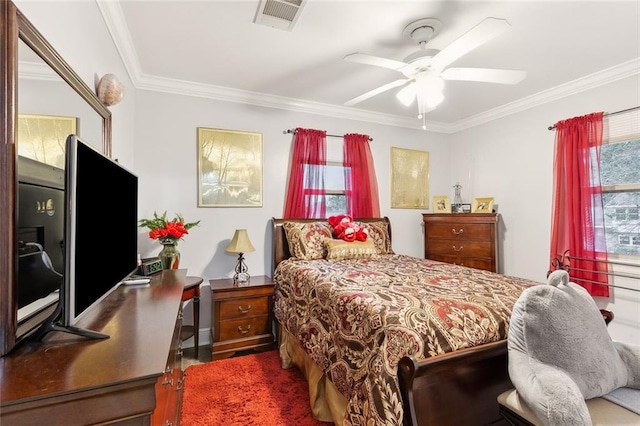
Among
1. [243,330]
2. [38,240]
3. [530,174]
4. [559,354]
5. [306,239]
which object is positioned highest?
[530,174]

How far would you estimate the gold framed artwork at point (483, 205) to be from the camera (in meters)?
3.62

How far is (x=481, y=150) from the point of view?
3.95m

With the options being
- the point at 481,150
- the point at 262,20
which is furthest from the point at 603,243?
the point at 262,20

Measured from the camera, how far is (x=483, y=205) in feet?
12.1

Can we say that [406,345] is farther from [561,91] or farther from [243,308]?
[561,91]

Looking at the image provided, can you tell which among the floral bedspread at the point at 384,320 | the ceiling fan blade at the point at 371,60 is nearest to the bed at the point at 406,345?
the floral bedspread at the point at 384,320

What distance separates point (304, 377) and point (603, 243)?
2900 mm

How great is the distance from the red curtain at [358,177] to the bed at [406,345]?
1.54 metres

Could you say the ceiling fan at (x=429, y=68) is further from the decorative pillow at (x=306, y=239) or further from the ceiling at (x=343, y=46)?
the decorative pillow at (x=306, y=239)

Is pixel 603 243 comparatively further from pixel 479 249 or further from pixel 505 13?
pixel 505 13

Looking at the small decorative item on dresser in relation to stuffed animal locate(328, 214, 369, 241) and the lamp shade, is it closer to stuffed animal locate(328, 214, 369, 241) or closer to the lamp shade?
the lamp shade

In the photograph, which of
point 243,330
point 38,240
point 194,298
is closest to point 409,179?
point 243,330

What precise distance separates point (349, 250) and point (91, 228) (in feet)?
7.55

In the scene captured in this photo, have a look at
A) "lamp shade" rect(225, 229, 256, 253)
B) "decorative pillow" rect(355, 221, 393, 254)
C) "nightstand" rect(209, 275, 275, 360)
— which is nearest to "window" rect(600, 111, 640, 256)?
"decorative pillow" rect(355, 221, 393, 254)
